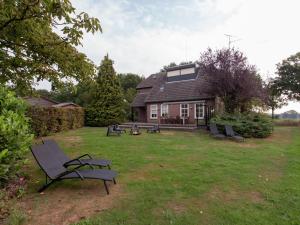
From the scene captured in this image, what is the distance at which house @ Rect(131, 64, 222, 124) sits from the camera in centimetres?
2395

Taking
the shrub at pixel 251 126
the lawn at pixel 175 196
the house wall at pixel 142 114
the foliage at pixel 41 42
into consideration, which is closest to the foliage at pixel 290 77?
the house wall at pixel 142 114

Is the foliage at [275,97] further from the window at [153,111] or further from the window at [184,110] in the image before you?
the window at [153,111]

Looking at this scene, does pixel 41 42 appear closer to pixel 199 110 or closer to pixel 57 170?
pixel 57 170

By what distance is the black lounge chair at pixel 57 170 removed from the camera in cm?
482

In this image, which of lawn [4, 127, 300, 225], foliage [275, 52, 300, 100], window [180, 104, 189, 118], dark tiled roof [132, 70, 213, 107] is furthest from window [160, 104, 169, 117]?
foliage [275, 52, 300, 100]

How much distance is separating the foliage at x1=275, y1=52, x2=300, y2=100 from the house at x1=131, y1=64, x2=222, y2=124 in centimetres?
1838

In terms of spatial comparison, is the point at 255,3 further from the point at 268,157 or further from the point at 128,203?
the point at 128,203

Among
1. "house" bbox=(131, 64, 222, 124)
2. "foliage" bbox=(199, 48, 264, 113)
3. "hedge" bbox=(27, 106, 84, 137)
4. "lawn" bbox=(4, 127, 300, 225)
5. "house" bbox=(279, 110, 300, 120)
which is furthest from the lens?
"house" bbox=(279, 110, 300, 120)

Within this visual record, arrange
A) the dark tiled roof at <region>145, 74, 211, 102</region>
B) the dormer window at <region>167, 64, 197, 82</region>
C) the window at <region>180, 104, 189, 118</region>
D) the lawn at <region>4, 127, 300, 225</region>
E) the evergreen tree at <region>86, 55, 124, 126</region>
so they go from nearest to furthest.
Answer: the lawn at <region>4, 127, 300, 225</region>
the dark tiled roof at <region>145, 74, 211, 102</region>
the window at <region>180, 104, 189, 118</region>
the dormer window at <region>167, 64, 197, 82</region>
the evergreen tree at <region>86, 55, 124, 126</region>

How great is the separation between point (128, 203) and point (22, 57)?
6.09 metres

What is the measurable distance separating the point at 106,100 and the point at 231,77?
49.9 feet

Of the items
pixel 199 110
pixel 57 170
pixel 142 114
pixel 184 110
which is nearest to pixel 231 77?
pixel 199 110

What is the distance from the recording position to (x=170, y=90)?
27578 millimetres

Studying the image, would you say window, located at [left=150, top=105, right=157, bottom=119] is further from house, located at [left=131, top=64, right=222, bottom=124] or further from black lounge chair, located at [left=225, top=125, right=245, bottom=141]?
black lounge chair, located at [left=225, top=125, right=245, bottom=141]
